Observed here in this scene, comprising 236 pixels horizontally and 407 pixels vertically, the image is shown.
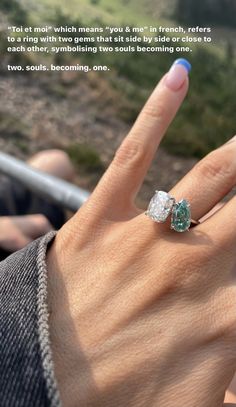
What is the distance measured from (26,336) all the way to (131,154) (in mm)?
277

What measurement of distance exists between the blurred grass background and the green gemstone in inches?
94.4

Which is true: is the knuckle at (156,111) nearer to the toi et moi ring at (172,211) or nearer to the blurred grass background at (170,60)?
the toi et moi ring at (172,211)

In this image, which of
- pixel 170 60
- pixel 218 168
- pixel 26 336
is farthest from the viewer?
pixel 170 60

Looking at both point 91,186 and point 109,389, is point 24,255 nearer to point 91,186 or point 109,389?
point 109,389

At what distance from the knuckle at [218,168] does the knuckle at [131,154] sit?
76 millimetres

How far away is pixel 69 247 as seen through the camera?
2.55 ft

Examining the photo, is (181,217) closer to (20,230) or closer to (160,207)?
(160,207)

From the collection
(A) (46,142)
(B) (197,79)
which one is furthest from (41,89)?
(B) (197,79)

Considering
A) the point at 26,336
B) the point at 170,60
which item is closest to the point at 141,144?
the point at 26,336

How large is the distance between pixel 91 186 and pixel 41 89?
3.52 ft

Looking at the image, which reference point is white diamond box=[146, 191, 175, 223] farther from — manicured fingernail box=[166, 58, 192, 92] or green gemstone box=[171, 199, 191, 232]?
manicured fingernail box=[166, 58, 192, 92]

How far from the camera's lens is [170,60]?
3.60 meters

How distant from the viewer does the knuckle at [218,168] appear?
0.76m

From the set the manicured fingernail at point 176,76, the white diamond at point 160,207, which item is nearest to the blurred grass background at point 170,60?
the manicured fingernail at point 176,76
